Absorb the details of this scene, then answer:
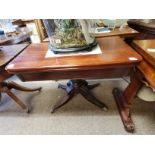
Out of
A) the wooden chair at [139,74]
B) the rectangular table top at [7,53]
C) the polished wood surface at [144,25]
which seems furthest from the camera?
the polished wood surface at [144,25]

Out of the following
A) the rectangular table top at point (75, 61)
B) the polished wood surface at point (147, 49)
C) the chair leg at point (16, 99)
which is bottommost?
the chair leg at point (16, 99)

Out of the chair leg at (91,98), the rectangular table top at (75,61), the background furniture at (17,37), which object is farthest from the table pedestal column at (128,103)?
the background furniture at (17,37)

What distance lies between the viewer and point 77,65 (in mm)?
919

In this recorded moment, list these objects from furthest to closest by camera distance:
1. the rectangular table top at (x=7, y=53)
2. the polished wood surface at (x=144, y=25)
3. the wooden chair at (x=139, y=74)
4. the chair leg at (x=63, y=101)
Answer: the chair leg at (x=63, y=101), the polished wood surface at (x=144, y=25), the rectangular table top at (x=7, y=53), the wooden chair at (x=139, y=74)

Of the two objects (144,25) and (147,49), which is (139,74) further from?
(144,25)

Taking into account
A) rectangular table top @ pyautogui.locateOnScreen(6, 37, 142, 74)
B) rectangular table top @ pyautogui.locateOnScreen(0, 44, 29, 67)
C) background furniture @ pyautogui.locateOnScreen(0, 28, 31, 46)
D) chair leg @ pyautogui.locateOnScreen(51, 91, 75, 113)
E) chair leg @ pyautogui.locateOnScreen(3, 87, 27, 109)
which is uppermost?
rectangular table top @ pyautogui.locateOnScreen(6, 37, 142, 74)

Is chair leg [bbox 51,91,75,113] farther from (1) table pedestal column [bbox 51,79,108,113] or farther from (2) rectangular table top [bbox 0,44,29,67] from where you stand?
(2) rectangular table top [bbox 0,44,29,67]

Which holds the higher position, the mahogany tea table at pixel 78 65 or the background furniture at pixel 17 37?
the mahogany tea table at pixel 78 65

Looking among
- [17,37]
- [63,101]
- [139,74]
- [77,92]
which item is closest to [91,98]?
[77,92]

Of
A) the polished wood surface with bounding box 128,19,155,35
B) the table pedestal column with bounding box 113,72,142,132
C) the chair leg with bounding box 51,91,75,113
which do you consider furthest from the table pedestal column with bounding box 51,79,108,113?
the polished wood surface with bounding box 128,19,155,35

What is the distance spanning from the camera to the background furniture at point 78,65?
0.92m

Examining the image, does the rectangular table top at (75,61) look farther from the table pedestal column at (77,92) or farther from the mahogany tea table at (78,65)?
the table pedestal column at (77,92)

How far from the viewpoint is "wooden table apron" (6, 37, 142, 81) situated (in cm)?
92
